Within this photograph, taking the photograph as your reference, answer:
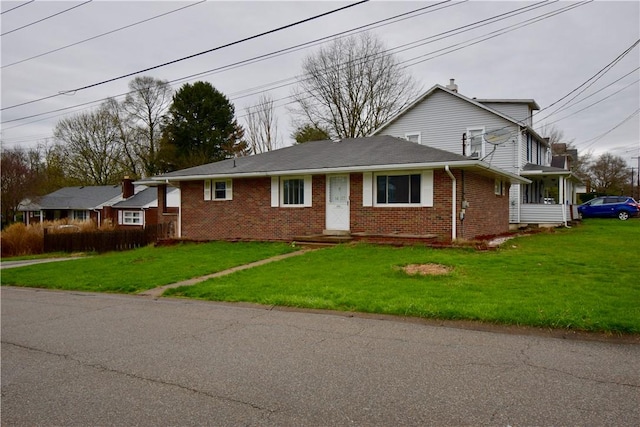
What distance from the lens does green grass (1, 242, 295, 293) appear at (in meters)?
11.3

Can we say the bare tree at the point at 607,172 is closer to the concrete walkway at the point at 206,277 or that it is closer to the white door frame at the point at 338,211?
the white door frame at the point at 338,211

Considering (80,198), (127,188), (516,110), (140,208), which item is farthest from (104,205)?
(516,110)

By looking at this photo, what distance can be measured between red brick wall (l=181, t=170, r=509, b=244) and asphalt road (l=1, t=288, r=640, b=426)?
28.7ft

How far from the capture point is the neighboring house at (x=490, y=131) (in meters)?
22.4

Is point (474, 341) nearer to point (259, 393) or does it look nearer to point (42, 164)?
point (259, 393)

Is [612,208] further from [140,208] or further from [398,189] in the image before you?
[140,208]

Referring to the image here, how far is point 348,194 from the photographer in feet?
53.0

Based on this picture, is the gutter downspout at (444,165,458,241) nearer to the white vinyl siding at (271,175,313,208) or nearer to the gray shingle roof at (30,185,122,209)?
the white vinyl siding at (271,175,313,208)

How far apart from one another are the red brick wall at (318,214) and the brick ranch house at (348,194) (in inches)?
1.3

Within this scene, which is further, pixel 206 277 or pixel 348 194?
pixel 348 194

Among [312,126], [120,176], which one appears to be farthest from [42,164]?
[312,126]

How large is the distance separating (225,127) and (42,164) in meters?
21.5

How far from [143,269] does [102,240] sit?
40.3ft

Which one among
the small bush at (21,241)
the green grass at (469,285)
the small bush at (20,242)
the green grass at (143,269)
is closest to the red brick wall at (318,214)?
the green grass at (143,269)
